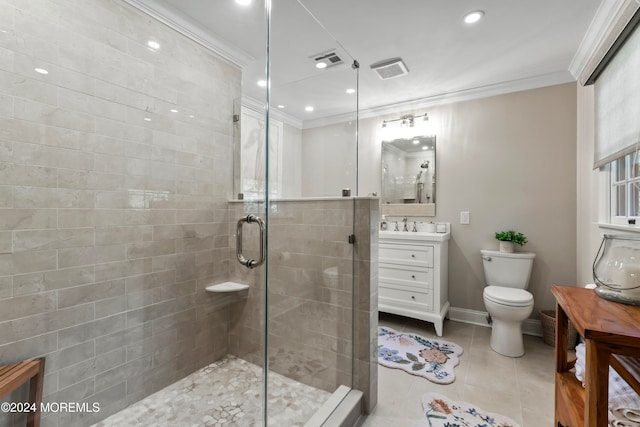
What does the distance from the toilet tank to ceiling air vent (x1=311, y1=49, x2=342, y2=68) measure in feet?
7.16

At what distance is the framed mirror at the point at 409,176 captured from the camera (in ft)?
10.1

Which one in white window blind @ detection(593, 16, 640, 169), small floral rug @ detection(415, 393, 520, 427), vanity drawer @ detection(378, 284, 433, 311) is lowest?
small floral rug @ detection(415, 393, 520, 427)

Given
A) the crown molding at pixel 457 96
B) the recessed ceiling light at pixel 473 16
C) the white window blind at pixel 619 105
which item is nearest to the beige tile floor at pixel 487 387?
the white window blind at pixel 619 105

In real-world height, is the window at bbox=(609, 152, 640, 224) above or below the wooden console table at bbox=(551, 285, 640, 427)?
above

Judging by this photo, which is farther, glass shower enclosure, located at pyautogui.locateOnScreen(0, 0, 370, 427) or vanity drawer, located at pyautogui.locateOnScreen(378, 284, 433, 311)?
vanity drawer, located at pyautogui.locateOnScreen(378, 284, 433, 311)

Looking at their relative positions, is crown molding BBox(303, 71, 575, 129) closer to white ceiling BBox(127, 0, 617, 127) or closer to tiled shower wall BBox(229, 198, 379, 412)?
white ceiling BBox(127, 0, 617, 127)

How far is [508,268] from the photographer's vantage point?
2.54 m

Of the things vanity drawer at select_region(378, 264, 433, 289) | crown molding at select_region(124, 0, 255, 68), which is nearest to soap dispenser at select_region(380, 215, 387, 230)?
vanity drawer at select_region(378, 264, 433, 289)

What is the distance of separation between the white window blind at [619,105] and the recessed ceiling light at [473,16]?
2.63ft

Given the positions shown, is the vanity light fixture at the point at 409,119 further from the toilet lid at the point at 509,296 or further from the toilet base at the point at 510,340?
the toilet base at the point at 510,340

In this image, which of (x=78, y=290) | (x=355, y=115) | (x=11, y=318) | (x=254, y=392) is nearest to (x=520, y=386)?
(x=254, y=392)

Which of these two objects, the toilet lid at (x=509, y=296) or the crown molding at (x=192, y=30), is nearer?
the crown molding at (x=192, y=30)

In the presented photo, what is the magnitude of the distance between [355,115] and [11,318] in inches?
88.6

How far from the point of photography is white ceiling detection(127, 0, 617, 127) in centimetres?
174
